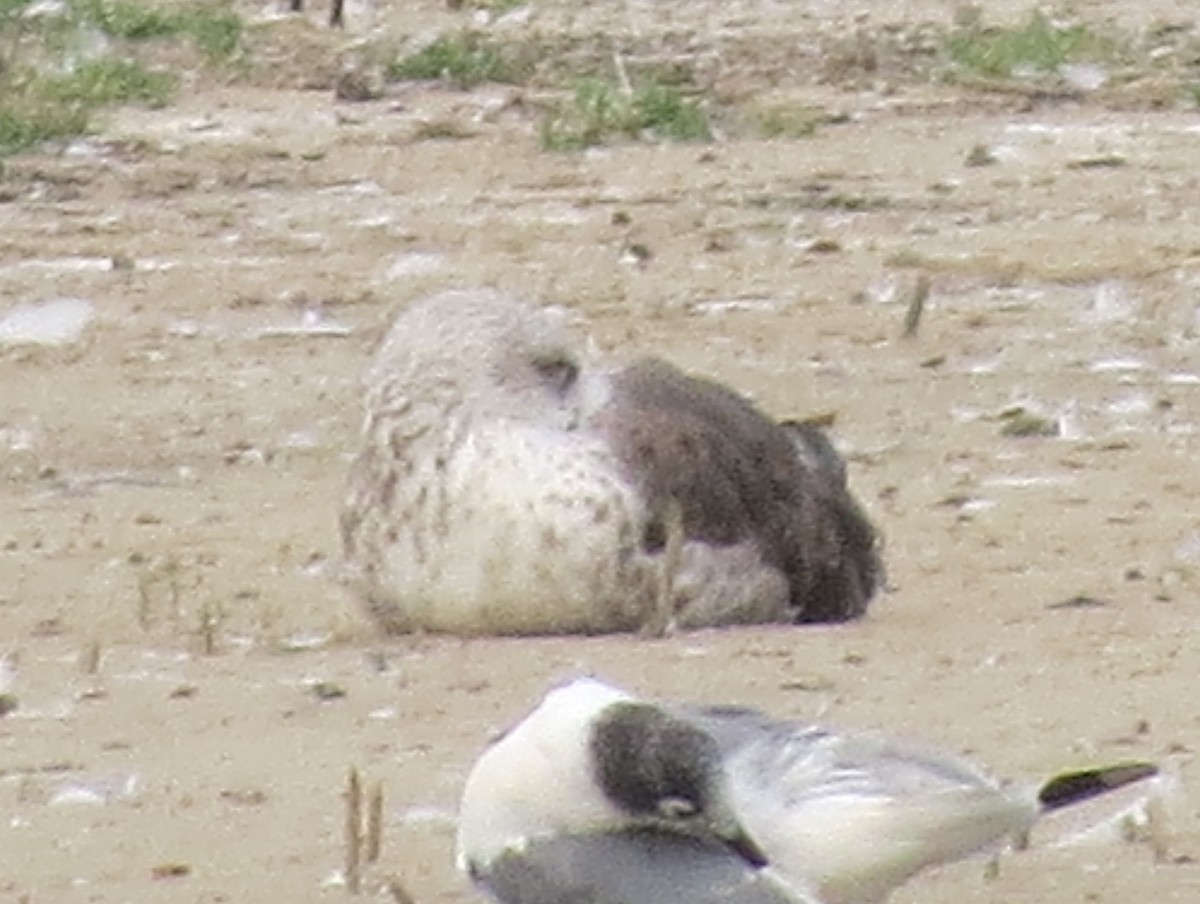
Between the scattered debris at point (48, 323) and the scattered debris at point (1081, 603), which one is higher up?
the scattered debris at point (1081, 603)

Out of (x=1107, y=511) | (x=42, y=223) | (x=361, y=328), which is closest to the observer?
(x=1107, y=511)

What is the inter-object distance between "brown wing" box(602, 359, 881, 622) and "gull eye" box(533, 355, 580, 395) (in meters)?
0.08

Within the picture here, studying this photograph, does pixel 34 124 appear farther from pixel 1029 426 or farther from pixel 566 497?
pixel 566 497

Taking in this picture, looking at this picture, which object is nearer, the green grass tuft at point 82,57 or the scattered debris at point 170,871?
the scattered debris at point 170,871

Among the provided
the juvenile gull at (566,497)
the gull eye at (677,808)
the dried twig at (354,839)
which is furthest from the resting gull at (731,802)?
the juvenile gull at (566,497)

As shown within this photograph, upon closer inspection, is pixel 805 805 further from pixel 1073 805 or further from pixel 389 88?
pixel 389 88

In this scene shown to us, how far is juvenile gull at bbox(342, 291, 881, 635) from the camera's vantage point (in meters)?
7.62

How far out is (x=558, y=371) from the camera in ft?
26.2

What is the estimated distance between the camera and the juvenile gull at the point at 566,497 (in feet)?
25.0

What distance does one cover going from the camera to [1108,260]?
1212cm

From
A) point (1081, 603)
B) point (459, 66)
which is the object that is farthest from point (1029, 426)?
point (459, 66)

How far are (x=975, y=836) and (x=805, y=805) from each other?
201 millimetres

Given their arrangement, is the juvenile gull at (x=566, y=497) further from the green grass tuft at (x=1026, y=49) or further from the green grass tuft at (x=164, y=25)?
the green grass tuft at (x=164, y=25)

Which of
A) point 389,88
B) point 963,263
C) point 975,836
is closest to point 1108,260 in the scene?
point 963,263
